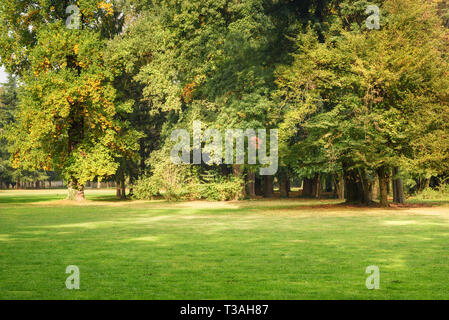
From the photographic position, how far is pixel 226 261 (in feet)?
38.1

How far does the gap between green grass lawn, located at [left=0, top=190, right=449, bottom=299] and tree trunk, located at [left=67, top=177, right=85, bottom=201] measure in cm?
2507

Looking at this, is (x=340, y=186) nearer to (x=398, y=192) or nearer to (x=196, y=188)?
(x=398, y=192)

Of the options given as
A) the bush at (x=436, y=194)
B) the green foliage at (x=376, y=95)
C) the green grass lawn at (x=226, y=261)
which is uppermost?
the green foliage at (x=376, y=95)

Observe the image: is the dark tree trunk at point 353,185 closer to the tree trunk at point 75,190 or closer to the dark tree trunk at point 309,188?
the dark tree trunk at point 309,188

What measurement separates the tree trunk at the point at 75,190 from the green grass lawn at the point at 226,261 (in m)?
25.1

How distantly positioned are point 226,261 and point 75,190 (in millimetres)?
36526

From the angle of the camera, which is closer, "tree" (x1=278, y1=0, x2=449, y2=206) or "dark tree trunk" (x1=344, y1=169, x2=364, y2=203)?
"tree" (x1=278, y1=0, x2=449, y2=206)

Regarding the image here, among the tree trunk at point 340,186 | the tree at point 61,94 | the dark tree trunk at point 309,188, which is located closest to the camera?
the tree at point 61,94

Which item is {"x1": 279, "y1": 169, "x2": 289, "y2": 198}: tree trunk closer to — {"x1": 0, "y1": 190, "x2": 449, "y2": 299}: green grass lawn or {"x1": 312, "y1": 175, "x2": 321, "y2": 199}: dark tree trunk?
{"x1": 312, "y1": 175, "x2": 321, "y2": 199}: dark tree trunk

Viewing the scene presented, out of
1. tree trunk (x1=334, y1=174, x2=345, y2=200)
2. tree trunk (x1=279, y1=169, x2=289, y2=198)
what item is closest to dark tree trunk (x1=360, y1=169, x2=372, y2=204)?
tree trunk (x1=334, y1=174, x2=345, y2=200)

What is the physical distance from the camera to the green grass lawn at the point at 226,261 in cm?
858

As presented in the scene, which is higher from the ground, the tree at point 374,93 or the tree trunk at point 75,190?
the tree at point 374,93

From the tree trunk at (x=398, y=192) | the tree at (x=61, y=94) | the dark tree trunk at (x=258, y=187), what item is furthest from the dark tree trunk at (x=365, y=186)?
the dark tree trunk at (x=258, y=187)

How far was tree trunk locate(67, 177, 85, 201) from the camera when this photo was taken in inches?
1758
